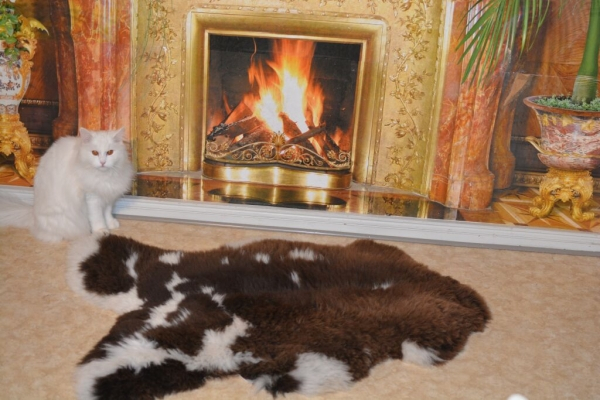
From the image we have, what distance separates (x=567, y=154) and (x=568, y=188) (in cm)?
18

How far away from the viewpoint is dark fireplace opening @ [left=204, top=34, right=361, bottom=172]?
10.5 feet

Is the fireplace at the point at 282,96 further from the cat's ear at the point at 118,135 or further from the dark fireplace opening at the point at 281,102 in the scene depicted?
the cat's ear at the point at 118,135

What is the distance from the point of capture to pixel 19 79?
3.03 m

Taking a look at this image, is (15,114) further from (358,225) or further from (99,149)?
(358,225)

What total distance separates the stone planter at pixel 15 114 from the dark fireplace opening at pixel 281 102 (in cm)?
86

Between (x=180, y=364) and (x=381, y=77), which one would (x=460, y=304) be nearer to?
(x=180, y=364)

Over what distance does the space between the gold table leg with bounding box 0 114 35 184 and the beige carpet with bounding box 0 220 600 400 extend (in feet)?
1.46

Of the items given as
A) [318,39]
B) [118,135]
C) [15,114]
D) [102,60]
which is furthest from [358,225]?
[15,114]

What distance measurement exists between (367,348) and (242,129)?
1.63 meters

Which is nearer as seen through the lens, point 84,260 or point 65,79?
point 84,260

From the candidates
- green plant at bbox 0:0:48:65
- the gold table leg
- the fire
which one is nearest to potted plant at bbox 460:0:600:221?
the fire

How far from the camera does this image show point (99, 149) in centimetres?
261

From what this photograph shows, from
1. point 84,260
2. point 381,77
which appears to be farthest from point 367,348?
point 381,77

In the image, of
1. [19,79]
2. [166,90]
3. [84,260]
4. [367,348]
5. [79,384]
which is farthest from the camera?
[166,90]
